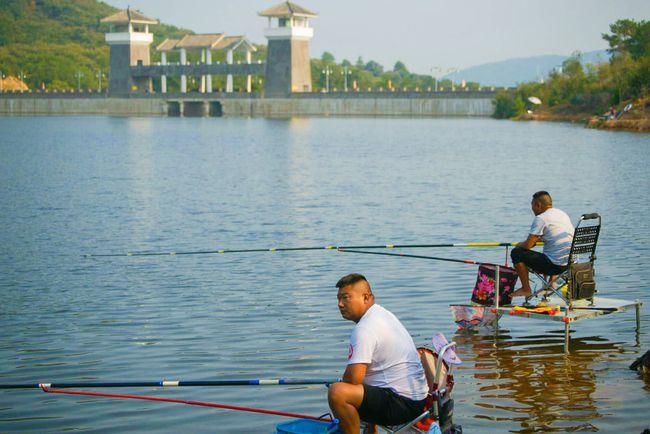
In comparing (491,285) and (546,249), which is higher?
(546,249)

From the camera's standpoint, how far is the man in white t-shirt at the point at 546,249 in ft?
34.9

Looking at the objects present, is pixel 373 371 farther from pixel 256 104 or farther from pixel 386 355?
pixel 256 104

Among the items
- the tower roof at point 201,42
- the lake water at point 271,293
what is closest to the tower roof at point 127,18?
the tower roof at point 201,42

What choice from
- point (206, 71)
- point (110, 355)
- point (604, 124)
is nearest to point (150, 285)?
point (110, 355)

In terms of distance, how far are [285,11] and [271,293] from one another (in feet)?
404

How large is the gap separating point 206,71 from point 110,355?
134210 mm

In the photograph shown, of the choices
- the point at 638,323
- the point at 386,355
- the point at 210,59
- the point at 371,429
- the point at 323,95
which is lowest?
the point at 638,323

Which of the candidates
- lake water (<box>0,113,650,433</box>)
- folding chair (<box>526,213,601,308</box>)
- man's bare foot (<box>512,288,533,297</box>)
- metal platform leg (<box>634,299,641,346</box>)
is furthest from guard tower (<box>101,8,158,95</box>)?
folding chair (<box>526,213,601,308</box>)

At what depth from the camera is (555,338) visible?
36.4ft

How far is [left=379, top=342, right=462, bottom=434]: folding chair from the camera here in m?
6.94

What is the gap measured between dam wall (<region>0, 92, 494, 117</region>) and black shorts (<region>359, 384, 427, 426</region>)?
4689 inches

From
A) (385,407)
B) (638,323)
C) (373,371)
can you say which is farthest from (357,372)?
(638,323)

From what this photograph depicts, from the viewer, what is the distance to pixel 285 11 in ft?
443

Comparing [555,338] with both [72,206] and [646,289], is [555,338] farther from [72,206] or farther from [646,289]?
[72,206]
